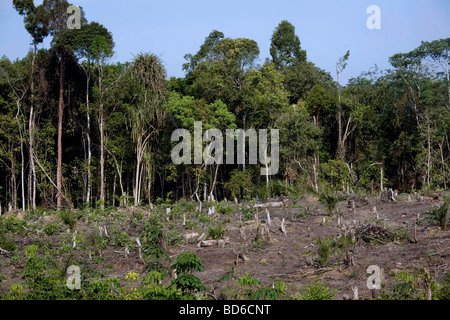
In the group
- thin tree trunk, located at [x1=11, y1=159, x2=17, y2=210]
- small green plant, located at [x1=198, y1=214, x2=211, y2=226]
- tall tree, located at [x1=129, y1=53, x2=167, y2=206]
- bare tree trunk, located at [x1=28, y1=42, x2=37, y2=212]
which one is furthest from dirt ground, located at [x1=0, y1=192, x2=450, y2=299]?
thin tree trunk, located at [x1=11, y1=159, x2=17, y2=210]

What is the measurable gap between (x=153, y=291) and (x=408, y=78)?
27.0 meters

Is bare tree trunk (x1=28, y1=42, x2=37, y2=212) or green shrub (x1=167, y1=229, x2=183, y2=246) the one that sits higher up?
bare tree trunk (x1=28, y1=42, x2=37, y2=212)

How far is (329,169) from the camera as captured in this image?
3073 centimetres

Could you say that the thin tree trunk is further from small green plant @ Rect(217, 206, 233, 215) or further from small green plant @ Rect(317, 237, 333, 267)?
small green plant @ Rect(317, 237, 333, 267)

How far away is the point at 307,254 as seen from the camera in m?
13.8

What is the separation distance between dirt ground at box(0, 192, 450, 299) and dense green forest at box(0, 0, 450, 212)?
848 centimetres

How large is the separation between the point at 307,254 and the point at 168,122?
17706mm

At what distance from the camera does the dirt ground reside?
37.9ft

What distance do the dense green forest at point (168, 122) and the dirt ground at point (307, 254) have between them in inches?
334

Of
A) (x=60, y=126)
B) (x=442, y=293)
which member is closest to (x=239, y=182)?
(x=60, y=126)

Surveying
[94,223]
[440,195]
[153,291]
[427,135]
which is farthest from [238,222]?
[427,135]

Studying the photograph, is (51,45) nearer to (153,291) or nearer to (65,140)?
(65,140)

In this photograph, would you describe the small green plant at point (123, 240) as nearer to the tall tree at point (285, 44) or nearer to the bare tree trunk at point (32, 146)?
the bare tree trunk at point (32, 146)
